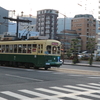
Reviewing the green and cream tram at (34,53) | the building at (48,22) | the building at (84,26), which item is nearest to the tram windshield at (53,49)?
the green and cream tram at (34,53)

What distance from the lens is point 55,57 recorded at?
2275 cm

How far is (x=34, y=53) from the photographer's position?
899 inches

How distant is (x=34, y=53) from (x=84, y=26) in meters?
85.3

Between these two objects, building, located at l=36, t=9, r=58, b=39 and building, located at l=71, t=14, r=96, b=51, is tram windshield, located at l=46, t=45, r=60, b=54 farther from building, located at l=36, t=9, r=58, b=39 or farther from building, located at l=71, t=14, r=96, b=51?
building, located at l=36, t=9, r=58, b=39

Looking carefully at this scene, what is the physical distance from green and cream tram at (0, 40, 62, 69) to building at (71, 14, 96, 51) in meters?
81.5

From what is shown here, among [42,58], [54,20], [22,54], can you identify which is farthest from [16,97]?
[54,20]

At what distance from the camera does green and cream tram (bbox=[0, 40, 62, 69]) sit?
2220 centimetres

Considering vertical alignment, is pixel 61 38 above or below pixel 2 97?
above

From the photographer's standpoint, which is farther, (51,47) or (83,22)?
(83,22)

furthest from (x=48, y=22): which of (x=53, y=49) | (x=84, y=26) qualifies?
(x=53, y=49)

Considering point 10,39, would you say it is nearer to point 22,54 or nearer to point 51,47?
point 22,54

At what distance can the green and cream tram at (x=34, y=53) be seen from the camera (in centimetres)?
2220

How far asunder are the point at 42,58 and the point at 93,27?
91.1m

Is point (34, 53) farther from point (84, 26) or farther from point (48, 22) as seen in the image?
point (48, 22)
